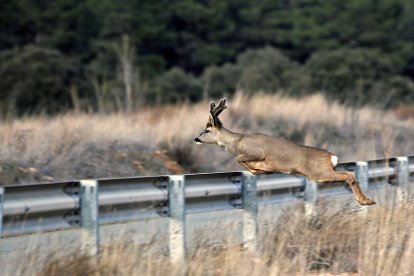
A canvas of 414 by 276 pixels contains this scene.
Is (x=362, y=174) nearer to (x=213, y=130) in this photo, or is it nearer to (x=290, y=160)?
(x=290, y=160)

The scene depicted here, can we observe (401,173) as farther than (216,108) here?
Yes

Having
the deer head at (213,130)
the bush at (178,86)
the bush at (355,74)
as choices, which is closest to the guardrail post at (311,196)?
the deer head at (213,130)

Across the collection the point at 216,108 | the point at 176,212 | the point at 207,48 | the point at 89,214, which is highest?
the point at 207,48

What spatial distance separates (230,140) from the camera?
1280 cm

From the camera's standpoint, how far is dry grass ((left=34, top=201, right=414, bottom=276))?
8070 millimetres

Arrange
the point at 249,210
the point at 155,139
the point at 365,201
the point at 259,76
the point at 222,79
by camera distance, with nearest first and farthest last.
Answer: the point at 249,210 < the point at 365,201 < the point at 155,139 < the point at 259,76 < the point at 222,79

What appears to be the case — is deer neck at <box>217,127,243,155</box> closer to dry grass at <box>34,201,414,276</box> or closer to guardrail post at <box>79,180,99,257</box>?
dry grass at <box>34,201,414,276</box>

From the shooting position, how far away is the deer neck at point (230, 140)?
1258 cm

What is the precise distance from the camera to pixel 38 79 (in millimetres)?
36406

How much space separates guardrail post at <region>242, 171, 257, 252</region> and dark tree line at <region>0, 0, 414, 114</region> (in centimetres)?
2278

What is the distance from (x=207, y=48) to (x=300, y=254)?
4982cm

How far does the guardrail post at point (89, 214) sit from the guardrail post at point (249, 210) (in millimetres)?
1963

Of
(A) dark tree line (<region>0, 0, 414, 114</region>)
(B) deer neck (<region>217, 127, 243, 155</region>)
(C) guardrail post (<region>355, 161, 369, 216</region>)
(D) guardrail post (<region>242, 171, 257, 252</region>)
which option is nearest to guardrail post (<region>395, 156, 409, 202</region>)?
(C) guardrail post (<region>355, 161, 369, 216</region>)

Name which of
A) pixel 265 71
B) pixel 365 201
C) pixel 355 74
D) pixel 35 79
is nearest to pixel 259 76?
pixel 265 71
